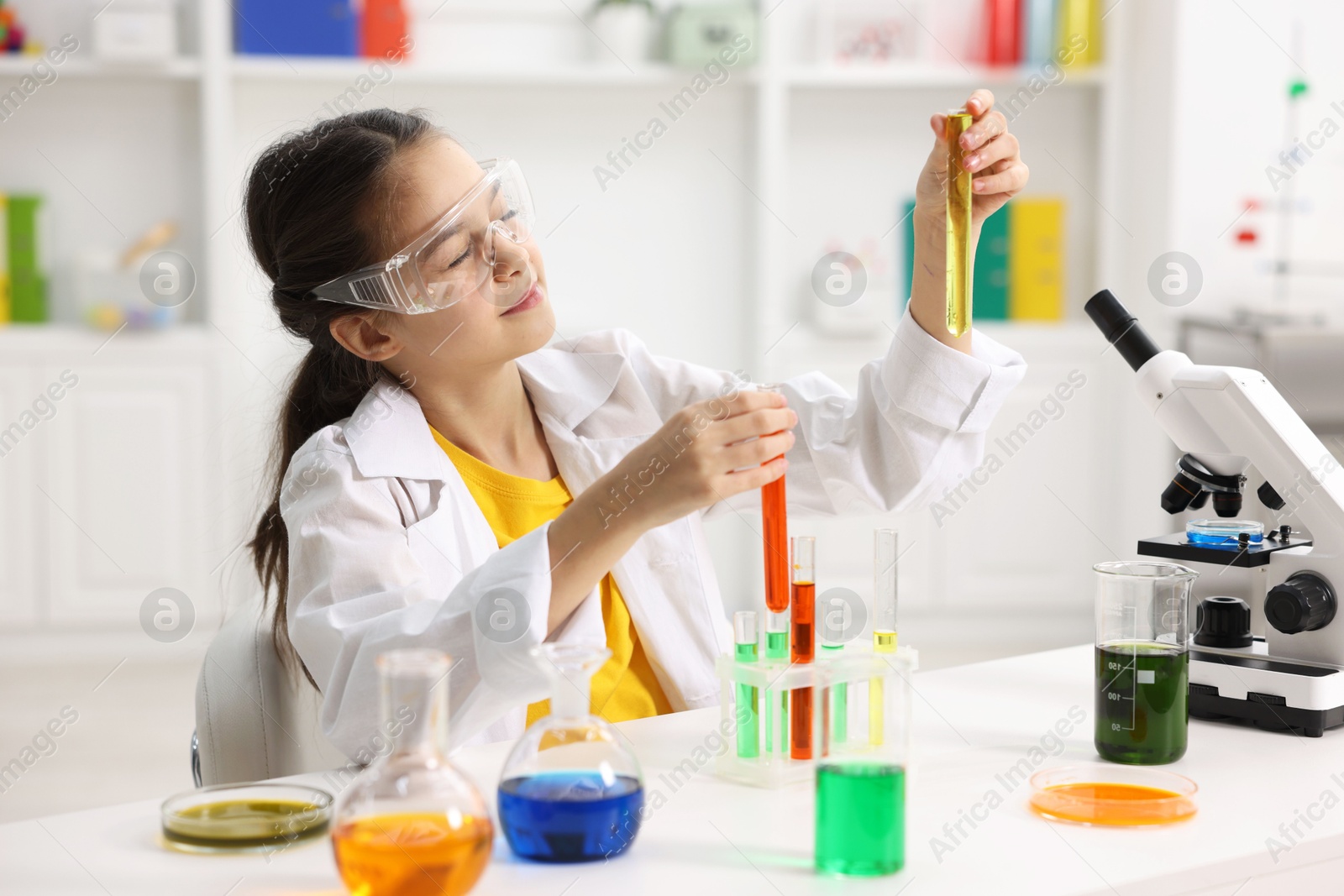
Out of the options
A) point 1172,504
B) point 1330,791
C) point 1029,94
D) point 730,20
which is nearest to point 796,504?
point 1172,504

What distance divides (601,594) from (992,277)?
262 centimetres

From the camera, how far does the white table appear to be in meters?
0.89

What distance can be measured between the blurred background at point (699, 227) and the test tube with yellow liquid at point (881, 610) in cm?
259

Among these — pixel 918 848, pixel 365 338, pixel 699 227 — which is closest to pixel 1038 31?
pixel 699 227

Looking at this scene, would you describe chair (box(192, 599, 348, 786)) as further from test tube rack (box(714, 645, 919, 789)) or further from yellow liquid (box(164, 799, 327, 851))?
test tube rack (box(714, 645, 919, 789))

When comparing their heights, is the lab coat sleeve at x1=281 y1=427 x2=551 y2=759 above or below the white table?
above

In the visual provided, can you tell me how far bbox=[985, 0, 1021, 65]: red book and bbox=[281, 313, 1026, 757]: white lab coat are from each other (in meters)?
2.44

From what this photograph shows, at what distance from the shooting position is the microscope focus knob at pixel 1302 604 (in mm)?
1228

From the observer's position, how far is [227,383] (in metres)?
3.66

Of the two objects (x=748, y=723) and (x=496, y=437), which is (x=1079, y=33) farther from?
(x=748, y=723)

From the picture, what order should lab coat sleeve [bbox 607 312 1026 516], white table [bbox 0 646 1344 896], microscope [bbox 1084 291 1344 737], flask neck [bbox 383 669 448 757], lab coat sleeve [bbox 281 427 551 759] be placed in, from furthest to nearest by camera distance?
lab coat sleeve [bbox 607 312 1026 516], microscope [bbox 1084 291 1344 737], lab coat sleeve [bbox 281 427 551 759], white table [bbox 0 646 1344 896], flask neck [bbox 383 669 448 757]

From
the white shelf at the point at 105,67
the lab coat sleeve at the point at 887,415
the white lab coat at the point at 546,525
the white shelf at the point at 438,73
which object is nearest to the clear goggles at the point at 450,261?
the white lab coat at the point at 546,525

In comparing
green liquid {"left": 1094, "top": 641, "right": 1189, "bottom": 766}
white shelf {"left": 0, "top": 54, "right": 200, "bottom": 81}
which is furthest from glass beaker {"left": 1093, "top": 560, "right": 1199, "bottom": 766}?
white shelf {"left": 0, "top": 54, "right": 200, "bottom": 81}

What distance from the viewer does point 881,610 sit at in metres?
1.09
